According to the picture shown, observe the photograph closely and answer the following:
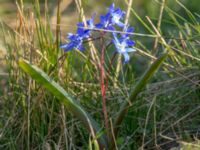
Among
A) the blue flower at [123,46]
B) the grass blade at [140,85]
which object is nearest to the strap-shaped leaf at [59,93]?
the grass blade at [140,85]

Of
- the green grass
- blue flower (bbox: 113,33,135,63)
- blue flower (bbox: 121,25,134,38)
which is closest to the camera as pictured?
blue flower (bbox: 113,33,135,63)

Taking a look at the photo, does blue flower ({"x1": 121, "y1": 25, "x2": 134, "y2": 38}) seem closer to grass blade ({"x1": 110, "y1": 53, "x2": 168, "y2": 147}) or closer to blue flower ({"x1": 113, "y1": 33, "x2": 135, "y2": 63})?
blue flower ({"x1": 113, "y1": 33, "x2": 135, "y2": 63})

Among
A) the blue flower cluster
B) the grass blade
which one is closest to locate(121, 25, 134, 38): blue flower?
the blue flower cluster

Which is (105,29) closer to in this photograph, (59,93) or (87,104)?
(59,93)

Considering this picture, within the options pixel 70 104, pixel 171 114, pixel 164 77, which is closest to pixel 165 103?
pixel 171 114

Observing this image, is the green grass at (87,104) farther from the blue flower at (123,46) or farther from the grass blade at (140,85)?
the blue flower at (123,46)

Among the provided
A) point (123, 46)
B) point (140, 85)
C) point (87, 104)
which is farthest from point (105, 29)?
point (87, 104)

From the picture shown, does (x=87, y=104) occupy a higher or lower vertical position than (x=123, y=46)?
lower

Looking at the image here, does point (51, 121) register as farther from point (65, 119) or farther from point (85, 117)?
point (85, 117)
